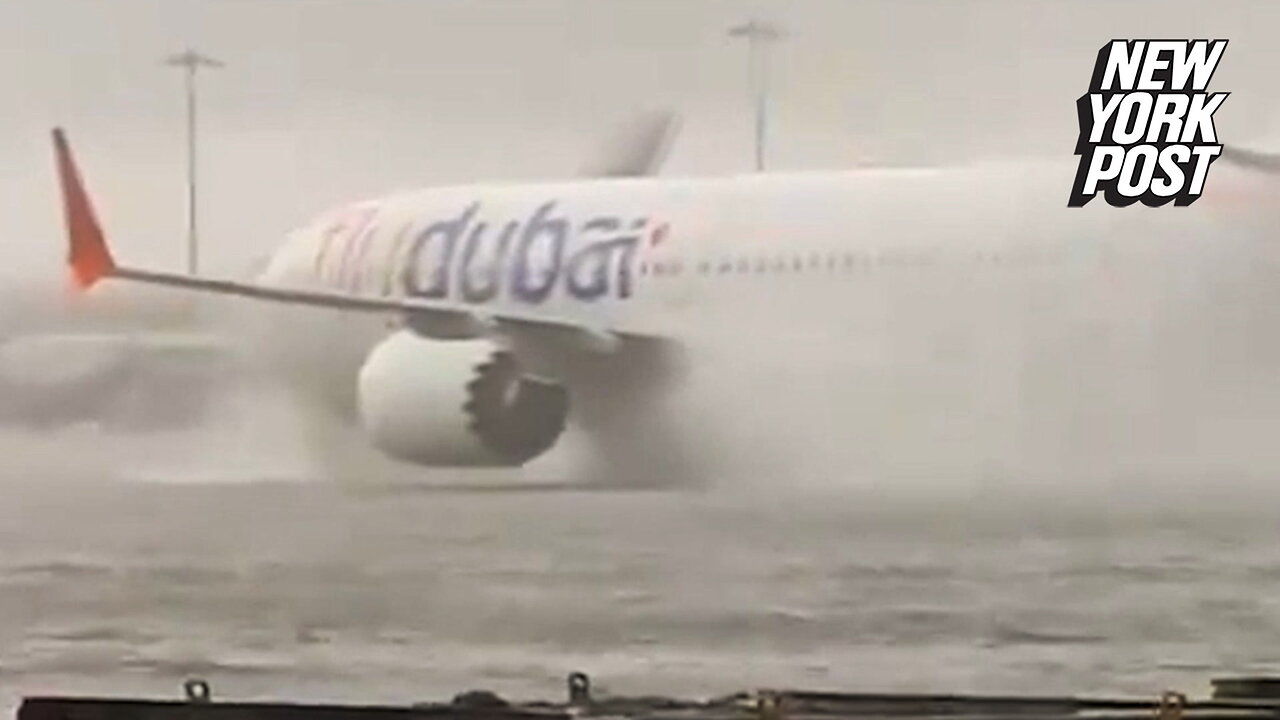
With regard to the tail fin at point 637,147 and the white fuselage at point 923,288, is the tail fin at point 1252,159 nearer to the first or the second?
the white fuselage at point 923,288

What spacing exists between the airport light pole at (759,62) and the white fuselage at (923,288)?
44 millimetres

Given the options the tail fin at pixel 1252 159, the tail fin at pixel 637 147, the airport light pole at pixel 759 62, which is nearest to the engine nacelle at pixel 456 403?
the tail fin at pixel 637 147

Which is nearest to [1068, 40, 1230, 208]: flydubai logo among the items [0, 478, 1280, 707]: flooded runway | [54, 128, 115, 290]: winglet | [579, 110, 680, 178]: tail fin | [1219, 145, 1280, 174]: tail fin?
[1219, 145, 1280, 174]: tail fin

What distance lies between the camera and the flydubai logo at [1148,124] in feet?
8.53

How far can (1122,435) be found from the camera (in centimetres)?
260

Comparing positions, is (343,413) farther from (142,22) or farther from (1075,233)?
(1075,233)

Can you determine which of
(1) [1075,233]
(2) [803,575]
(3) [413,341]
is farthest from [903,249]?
(3) [413,341]

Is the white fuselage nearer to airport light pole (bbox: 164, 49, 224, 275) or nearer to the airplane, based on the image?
the airplane

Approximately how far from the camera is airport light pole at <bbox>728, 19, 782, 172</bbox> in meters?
2.65

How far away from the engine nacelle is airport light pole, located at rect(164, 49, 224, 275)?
8.7 inches

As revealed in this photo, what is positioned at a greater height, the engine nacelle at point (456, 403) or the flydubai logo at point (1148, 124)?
the flydubai logo at point (1148, 124)

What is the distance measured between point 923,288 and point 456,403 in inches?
19.1

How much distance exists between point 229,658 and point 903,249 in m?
0.81

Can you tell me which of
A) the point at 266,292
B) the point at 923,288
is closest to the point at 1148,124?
the point at 923,288
